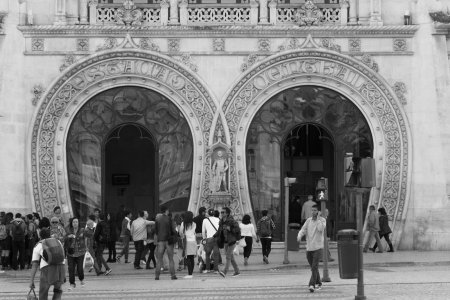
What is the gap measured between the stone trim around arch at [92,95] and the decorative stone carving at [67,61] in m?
0.16

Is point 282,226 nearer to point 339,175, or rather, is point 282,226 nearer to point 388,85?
point 339,175

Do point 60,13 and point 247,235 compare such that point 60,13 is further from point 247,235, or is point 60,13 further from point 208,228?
point 208,228

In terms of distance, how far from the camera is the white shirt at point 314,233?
22.7 m

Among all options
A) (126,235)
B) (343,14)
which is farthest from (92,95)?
(343,14)

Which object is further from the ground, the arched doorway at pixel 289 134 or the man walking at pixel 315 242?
the arched doorway at pixel 289 134

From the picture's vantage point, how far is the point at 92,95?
34781 mm

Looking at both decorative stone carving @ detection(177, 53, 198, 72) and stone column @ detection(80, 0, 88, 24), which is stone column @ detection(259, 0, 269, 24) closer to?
decorative stone carving @ detection(177, 53, 198, 72)

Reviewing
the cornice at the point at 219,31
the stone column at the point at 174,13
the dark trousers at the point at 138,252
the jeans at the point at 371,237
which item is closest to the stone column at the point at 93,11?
the cornice at the point at 219,31

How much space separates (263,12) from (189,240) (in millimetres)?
10581

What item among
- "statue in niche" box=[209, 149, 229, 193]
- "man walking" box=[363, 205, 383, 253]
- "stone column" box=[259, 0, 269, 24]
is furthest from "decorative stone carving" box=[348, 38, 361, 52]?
"statue in niche" box=[209, 149, 229, 193]

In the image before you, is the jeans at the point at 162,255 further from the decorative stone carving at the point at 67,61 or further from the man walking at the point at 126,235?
the decorative stone carving at the point at 67,61

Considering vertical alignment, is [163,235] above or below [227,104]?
below

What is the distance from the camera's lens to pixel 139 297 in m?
22.1

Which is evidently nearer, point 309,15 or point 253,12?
point 309,15
